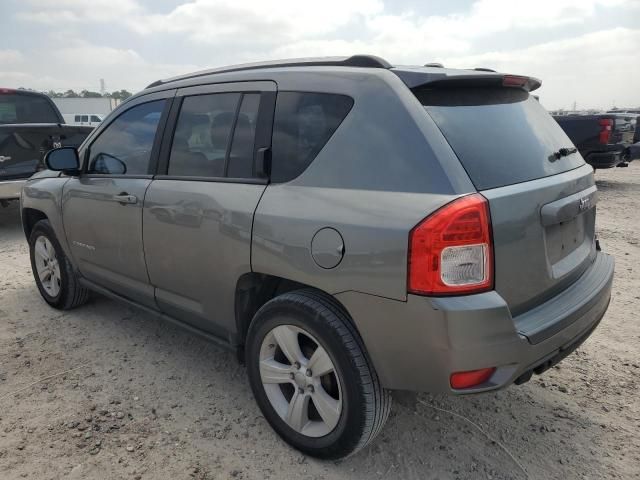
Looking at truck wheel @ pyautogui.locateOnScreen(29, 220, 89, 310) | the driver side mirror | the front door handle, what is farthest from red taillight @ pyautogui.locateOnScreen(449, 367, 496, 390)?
truck wheel @ pyautogui.locateOnScreen(29, 220, 89, 310)

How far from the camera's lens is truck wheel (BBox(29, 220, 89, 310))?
13.4 ft

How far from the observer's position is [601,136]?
1070 cm

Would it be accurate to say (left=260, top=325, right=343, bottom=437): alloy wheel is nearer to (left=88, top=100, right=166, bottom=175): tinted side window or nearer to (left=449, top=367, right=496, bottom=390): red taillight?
(left=449, top=367, right=496, bottom=390): red taillight

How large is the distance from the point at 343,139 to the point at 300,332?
A: 35.5 inches

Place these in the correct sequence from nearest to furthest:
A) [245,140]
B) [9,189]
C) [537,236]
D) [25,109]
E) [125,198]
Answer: [537,236], [245,140], [125,198], [9,189], [25,109]

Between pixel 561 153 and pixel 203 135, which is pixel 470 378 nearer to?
pixel 561 153

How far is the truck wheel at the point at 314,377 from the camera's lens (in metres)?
2.10

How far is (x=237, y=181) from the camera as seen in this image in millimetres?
2564

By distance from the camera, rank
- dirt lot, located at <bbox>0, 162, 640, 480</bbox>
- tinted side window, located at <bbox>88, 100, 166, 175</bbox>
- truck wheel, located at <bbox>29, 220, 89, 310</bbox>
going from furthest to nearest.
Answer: truck wheel, located at <bbox>29, 220, 89, 310</bbox>
tinted side window, located at <bbox>88, 100, 166, 175</bbox>
dirt lot, located at <bbox>0, 162, 640, 480</bbox>

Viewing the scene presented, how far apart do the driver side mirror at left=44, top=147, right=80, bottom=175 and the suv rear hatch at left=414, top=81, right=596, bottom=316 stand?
2.69 m

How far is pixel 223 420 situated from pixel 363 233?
145 centimetres

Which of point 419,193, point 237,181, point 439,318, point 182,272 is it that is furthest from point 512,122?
Result: point 182,272

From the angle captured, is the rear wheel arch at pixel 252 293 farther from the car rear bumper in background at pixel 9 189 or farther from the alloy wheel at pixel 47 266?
the car rear bumper in background at pixel 9 189

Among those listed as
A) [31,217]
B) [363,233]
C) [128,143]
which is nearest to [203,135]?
[128,143]
